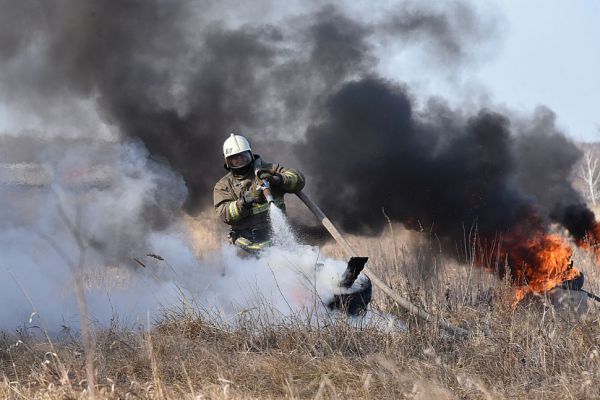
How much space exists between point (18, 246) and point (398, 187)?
7.04 metres

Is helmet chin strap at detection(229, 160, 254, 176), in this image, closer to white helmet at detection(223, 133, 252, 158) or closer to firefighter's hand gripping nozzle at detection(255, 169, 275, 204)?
white helmet at detection(223, 133, 252, 158)

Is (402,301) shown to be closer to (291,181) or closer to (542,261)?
(291,181)

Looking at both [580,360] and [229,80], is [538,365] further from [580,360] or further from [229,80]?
[229,80]

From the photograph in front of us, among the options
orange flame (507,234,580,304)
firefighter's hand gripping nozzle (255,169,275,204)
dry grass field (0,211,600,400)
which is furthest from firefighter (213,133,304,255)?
orange flame (507,234,580,304)

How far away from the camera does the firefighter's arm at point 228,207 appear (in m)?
7.86

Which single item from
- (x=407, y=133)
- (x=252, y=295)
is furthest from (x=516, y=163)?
(x=252, y=295)

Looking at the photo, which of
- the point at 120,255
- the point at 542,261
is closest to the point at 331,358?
the point at 542,261

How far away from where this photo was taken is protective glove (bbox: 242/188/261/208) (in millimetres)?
7828

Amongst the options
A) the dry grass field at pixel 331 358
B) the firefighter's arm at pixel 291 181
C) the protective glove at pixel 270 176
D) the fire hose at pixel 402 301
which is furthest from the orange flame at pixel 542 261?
the protective glove at pixel 270 176

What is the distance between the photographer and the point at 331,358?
5.43m

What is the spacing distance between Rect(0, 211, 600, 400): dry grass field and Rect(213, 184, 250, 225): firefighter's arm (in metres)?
1.17

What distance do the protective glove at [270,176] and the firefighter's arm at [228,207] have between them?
35 cm

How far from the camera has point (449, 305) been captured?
24.8ft

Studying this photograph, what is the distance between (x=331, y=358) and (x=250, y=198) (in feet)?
8.99
